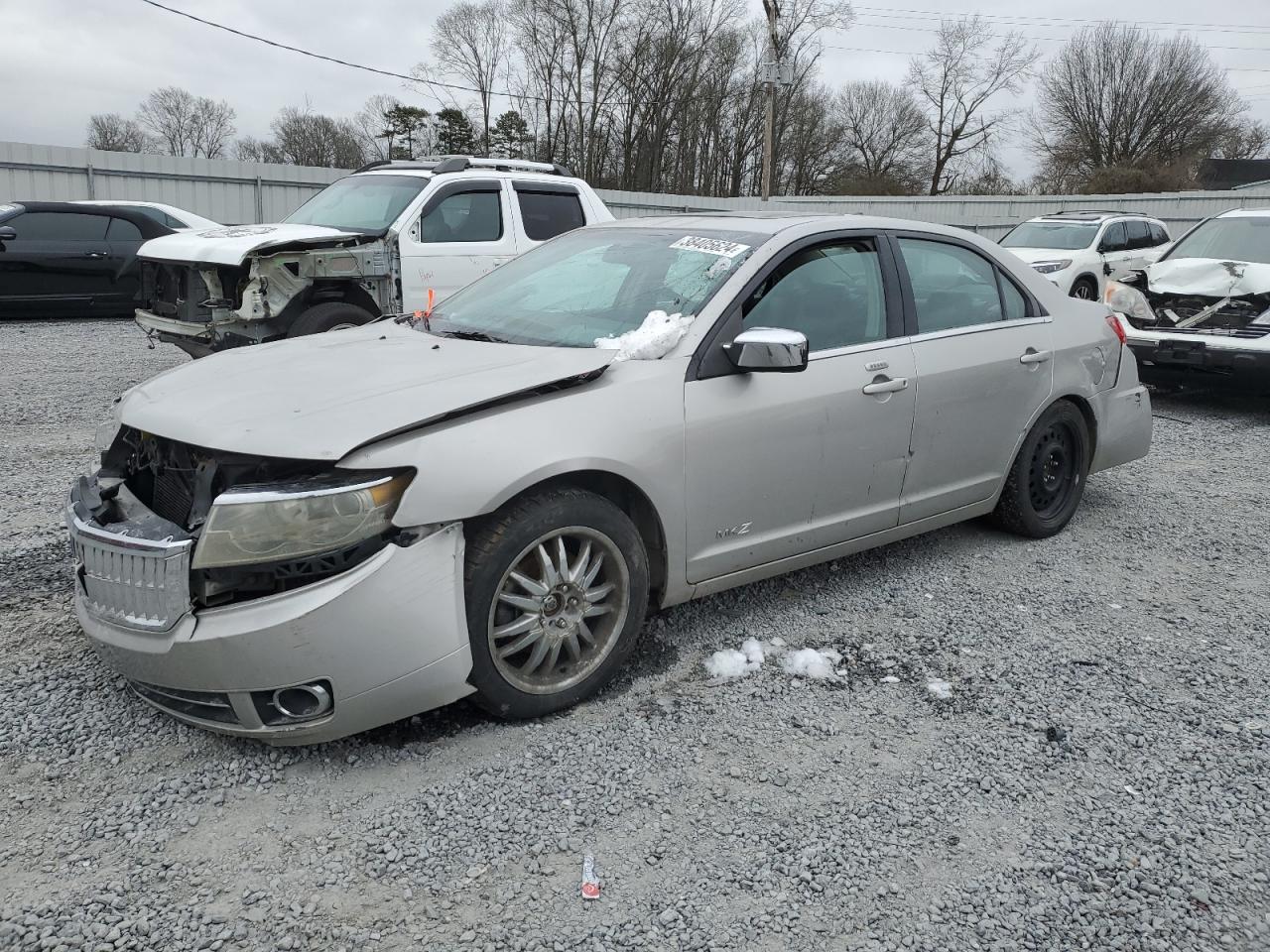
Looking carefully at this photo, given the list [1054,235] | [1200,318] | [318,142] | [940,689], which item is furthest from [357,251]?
[318,142]

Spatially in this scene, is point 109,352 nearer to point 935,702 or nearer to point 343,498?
point 343,498

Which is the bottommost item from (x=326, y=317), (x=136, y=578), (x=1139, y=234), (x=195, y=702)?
(x=195, y=702)

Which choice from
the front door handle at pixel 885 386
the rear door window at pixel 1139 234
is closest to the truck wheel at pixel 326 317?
the front door handle at pixel 885 386

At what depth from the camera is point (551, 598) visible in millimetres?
3020

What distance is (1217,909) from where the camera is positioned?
2.34m

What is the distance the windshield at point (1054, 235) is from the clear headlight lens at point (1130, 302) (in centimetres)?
647

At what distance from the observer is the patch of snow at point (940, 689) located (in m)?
3.35

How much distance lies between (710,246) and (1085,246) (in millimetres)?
13622

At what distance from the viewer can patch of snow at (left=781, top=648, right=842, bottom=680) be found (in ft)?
11.5

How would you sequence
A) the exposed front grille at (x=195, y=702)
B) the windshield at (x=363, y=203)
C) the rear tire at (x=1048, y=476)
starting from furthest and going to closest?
the windshield at (x=363, y=203), the rear tire at (x=1048, y=476), the exposed front grille at (x=195, y=702)

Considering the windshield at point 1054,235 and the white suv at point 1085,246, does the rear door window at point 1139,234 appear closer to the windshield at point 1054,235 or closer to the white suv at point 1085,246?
the white suv at point 1085,246

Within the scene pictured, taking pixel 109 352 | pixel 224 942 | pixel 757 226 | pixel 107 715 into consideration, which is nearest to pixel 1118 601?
pixel 757 226

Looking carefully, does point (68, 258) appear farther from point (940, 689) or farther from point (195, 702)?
point (940, 689)

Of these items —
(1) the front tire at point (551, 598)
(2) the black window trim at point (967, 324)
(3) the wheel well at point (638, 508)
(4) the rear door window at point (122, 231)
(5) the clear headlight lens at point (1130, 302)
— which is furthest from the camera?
(4) the rear door window at point (122, 231)
